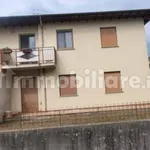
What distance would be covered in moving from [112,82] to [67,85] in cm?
292

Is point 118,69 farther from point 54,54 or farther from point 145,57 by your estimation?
point 54,54

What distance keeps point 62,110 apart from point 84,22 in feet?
19.7

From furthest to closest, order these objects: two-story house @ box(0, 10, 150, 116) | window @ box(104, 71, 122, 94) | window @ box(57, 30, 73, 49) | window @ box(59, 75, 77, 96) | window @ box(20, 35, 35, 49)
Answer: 1. window @ box(20, 35, 35, 49)
2. window @ box(57, 30, 73, 49)
3. window @ box(104, 71, 122, 94)
4. window @ box(59, 75, 77, 96)
5. two-story house @ box(0, 10, 150, 116)

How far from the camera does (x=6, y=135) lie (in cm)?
1002

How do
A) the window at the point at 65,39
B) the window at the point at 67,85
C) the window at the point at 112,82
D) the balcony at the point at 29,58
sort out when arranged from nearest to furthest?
the balcony at the point at 29,58
the window at the point at 67,85
the window at the point at 112,82
the window at the point at 65,39

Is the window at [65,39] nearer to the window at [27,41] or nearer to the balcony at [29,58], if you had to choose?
the balcony at [29,58]

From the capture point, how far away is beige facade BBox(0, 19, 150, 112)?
56.8 ft

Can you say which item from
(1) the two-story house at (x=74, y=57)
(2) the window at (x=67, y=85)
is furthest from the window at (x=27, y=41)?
(2) the window at (x=67, y=85)

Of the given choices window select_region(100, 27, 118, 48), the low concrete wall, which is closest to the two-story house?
window select_region(100, 27, 118, 48)

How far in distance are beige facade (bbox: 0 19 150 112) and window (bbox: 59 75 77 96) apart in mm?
269

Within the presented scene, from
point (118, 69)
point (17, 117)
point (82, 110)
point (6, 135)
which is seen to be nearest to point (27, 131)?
point (6, 135)

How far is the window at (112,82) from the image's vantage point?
57.6ft

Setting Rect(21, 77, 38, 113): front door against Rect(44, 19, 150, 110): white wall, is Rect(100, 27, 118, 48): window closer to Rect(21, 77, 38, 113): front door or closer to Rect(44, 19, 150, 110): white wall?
Rect(44, 19, 150, 110): white wall

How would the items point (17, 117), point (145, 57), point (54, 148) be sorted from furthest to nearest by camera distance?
1. point (145, 57)
2. point (17, 117)
3. point (54, 148)
